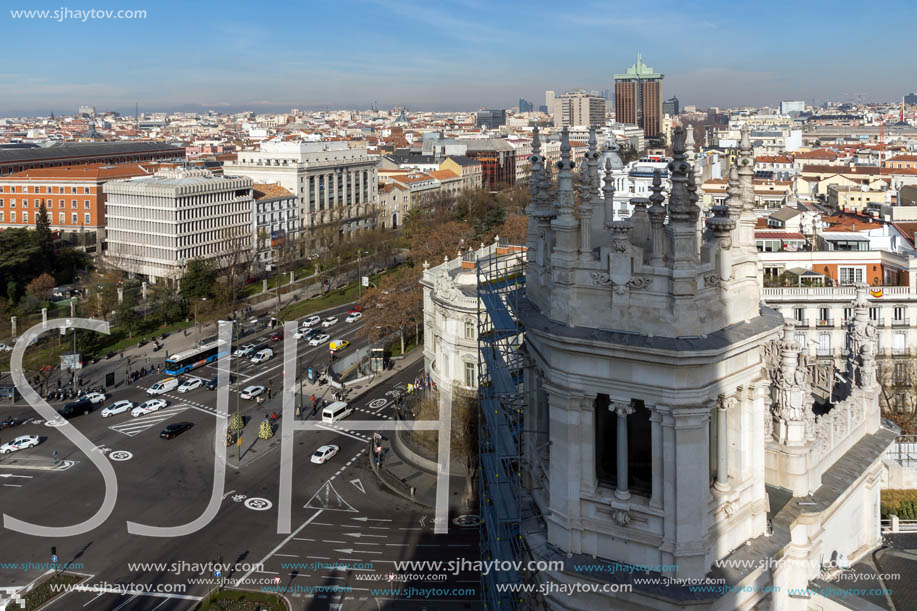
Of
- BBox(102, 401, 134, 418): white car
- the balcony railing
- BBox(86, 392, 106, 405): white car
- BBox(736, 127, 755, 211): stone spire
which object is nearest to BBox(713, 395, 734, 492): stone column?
BBox(736, 127, 755, 211): stone spire

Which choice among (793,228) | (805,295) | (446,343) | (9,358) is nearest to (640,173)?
(793,228)

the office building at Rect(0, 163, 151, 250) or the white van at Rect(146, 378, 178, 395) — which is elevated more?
the office building at Rect(0, 163, 151, 250)

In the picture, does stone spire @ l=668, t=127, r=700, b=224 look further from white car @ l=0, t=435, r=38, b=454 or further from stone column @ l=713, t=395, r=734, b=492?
white car @ l=0, t=435, r=38, b=454

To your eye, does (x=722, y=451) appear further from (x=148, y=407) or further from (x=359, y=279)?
(x=359, y=279)

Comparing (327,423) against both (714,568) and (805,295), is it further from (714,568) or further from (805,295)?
(714,568)

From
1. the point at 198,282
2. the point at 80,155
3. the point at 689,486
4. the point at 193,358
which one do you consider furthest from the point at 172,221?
the point at 689,486

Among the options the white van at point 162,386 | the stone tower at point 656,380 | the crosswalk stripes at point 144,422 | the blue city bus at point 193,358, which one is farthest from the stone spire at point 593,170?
the blue city bus at point 193,358

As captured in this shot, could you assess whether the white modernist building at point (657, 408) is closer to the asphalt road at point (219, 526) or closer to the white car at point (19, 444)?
the asphalt road at point (219, 526)
